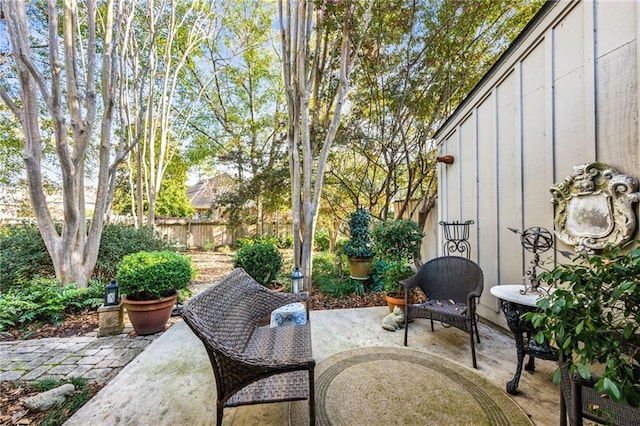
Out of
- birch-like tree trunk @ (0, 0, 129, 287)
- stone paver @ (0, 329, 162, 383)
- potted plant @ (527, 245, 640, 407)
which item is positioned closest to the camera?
potted plant @ (527, 245, 640, 407)

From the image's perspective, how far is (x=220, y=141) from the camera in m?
9.77

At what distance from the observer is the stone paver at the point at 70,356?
2.20 meters

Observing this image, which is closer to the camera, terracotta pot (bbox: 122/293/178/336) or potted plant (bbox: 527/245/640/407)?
potted plant (bbox: 527/245/640/407)

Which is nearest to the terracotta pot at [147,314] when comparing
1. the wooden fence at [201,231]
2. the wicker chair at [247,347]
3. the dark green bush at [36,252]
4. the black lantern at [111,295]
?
the black lantern at [111,295]

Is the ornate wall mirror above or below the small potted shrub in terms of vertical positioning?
above

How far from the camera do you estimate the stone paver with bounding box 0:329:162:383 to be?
2201 millimetres

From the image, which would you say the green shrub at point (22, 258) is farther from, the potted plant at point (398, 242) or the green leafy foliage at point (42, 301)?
the potted plant at point (398, 242)

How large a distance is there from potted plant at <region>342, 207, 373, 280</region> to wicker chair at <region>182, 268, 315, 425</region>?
2251mm

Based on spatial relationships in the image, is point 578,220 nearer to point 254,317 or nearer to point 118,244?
point 254,317

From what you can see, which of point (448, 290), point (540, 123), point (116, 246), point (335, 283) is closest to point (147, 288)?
point (116, 246)

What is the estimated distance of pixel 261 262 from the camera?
3.74 m

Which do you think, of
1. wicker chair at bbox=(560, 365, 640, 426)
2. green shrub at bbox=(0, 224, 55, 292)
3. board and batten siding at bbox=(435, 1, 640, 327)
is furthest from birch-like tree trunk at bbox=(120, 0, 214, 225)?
wicker chair at bbox=(560, 365, 640, 426)

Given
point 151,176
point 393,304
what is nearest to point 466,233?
point 393,304

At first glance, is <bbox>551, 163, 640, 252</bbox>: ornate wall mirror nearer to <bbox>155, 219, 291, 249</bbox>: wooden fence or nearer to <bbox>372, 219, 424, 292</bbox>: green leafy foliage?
<bbox>372, 219, 424, 292</bbox>: green leafy foliage
